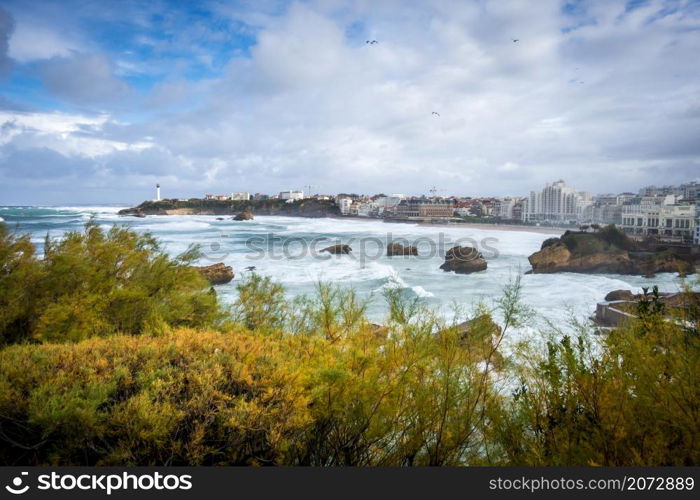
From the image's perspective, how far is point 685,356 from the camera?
4.27 m

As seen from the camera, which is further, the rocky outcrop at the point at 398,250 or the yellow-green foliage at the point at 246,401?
the rocky outcrop at the point at 398,250

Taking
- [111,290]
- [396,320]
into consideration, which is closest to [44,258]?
[111,290]

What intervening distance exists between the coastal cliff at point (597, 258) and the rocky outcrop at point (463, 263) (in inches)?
169

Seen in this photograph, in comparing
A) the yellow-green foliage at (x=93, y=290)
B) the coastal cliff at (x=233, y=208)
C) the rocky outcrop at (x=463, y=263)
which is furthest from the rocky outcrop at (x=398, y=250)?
the yellow-green foliage at (x=93, y=290)

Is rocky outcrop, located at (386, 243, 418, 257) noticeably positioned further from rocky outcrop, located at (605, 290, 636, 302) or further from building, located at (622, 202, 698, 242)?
building, located at (622, 202, 698, 242)

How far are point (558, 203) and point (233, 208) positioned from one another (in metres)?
55.6

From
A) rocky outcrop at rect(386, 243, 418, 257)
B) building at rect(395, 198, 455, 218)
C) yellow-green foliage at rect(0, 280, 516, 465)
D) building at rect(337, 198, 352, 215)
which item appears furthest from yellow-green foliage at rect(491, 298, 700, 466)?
building at rect(337, 198, 352, 215)

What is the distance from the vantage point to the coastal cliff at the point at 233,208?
48.5 metres

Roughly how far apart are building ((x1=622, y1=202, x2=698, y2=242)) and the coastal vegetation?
39.4 metres

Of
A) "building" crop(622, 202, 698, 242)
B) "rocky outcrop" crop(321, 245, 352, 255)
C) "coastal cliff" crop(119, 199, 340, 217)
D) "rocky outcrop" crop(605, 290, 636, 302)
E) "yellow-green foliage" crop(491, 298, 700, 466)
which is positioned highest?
"coastal cliff" crop(119, 199, 340, 217)

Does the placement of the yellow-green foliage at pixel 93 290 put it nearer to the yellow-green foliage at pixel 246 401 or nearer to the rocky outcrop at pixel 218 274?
the yellow-green foliage at pixel 246 401

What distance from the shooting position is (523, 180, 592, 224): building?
5738cm

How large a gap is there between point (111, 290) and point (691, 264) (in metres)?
36.7

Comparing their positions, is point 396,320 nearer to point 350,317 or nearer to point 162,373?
point 350,317
